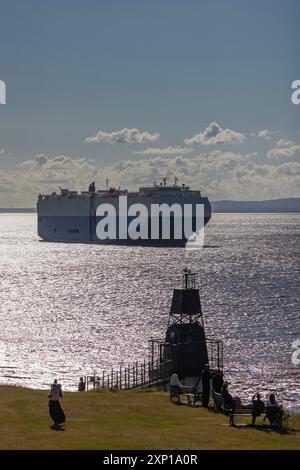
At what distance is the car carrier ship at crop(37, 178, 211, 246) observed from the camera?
16088cm

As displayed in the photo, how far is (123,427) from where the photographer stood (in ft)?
61.6

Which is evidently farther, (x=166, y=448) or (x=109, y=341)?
(x=109, y=341)

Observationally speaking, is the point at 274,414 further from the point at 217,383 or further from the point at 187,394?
the point at 187,394

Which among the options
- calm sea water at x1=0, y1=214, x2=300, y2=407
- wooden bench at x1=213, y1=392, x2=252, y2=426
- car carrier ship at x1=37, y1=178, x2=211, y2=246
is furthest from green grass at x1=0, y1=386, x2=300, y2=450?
car carrier ship at x1=37, y1=178, x2=211, y2=246

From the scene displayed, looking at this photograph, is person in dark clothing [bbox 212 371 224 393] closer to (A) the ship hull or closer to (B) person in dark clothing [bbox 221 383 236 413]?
(B) person in dark clothing [bbox 221 383 236 413]

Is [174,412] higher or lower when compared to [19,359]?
higher

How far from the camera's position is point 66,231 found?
7283 inches

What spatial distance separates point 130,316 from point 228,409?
50.1 metres

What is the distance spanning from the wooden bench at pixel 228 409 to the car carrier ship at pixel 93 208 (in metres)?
136

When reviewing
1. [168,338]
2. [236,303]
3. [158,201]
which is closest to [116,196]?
[158,201]
